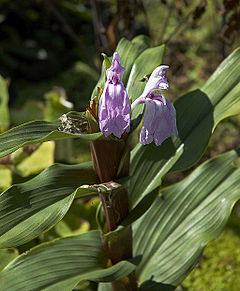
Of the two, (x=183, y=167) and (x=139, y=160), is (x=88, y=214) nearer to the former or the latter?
(x=139, y=160)

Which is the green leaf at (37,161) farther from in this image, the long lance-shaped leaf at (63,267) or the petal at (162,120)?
the petal at (162,120)

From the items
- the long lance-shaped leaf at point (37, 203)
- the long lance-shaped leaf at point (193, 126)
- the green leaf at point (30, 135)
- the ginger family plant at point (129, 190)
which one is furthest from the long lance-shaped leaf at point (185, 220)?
the green leaf at point (30, 135)

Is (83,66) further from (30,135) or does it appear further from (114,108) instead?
(114,108)

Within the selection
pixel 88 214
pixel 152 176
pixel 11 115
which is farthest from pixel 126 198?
pixel 11 115

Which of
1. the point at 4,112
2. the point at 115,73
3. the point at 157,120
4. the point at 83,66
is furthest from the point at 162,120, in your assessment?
the point at 83,66

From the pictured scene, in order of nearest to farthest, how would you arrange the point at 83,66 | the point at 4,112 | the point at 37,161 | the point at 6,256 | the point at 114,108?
1. the point at 114,108
2. the point at 6,256
3. the point at 37,161
4. the point at 4,112
5. the point at 83,66

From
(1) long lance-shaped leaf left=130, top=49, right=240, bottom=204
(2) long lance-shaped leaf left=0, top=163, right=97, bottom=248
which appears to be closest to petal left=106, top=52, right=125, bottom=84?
(2) long lance-shaped leaf left=0, top=163, right=97, bottom=248

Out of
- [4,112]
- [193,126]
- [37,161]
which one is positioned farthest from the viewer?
[4,112]
